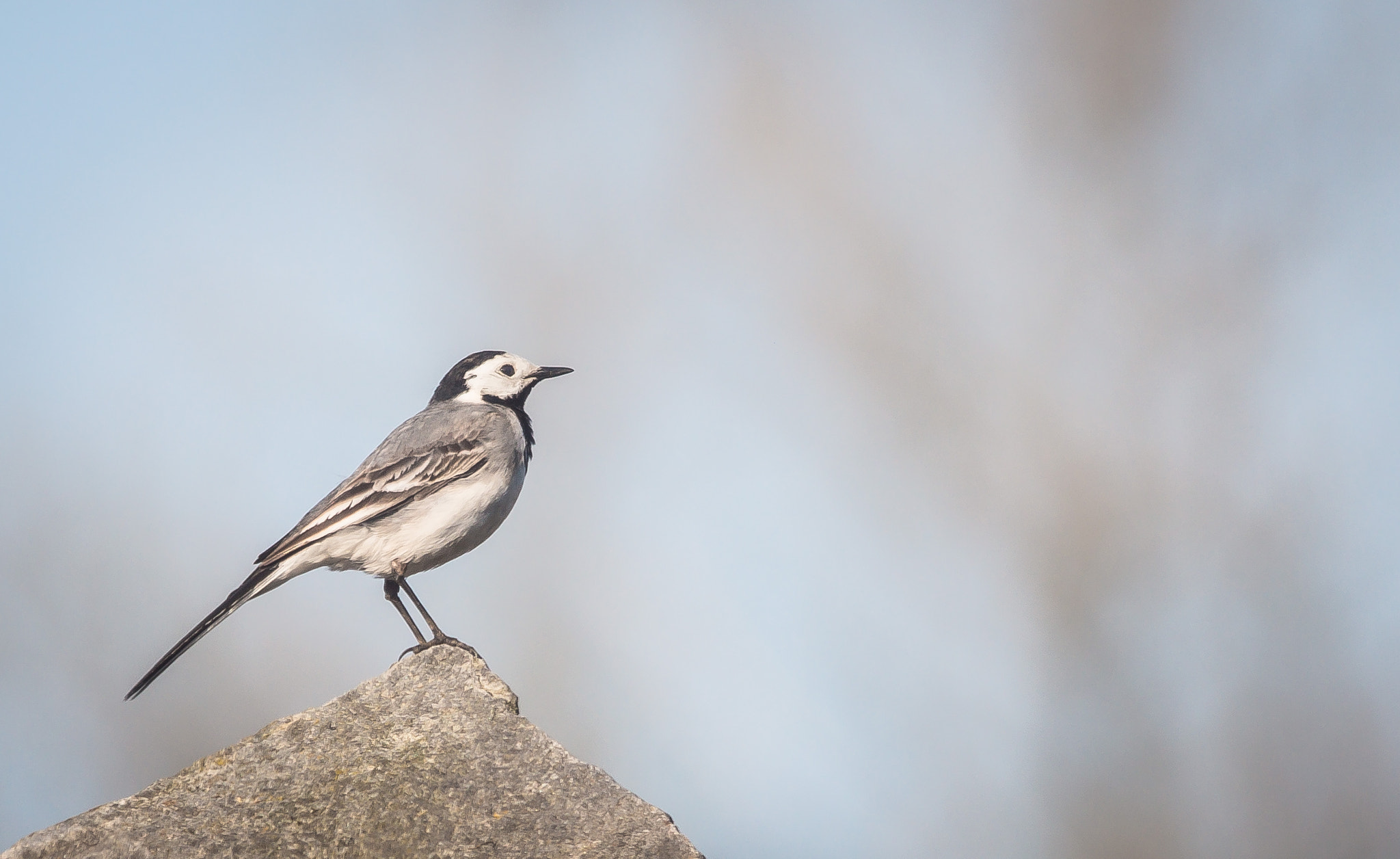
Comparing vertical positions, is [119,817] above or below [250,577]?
below

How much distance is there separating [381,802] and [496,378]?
583 cm

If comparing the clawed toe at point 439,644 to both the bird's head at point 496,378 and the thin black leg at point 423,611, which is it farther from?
the bird's head at point 496,378

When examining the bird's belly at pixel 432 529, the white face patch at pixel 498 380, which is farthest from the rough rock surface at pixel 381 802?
the white face patch at pixel 498 380

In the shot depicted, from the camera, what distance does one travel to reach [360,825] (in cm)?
375

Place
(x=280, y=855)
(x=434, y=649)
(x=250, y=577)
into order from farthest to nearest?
(x=250, y=577) < (x=434, y=649) < (x=280, y=855)

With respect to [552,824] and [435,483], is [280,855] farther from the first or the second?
[435,483]

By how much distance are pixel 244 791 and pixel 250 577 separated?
3.21 meters

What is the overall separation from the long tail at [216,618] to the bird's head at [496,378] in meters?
2.76

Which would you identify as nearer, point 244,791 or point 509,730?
point 244,791

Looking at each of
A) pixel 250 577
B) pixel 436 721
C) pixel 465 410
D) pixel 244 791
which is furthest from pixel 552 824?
pixel 465 410

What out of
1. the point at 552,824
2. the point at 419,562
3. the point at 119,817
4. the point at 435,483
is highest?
the point at 435,483

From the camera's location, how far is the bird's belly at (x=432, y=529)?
24.2 feet

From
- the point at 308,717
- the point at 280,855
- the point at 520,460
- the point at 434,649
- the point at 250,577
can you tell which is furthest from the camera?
the point at 520,460

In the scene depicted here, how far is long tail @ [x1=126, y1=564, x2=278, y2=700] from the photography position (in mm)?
6234
